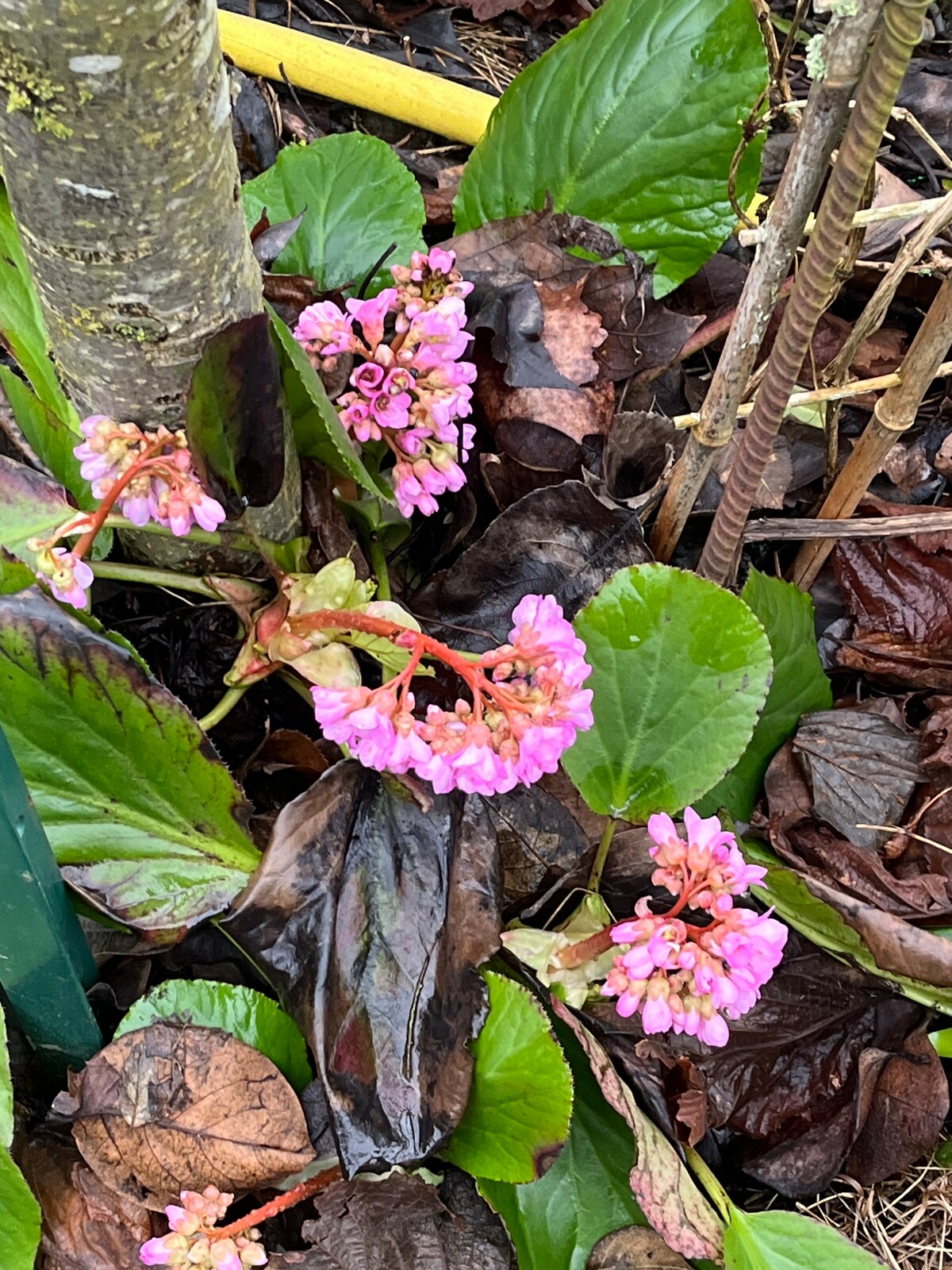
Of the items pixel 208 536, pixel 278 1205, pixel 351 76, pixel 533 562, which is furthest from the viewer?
pixel 351 76

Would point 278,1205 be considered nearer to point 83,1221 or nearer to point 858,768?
point 83,1221

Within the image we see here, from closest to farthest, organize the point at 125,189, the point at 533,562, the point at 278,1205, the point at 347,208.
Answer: the point at 125,189
the point at 278,1205
the point at 533,562
the point at 347,208

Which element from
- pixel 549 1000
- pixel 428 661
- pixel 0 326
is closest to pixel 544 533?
pixel 428 661

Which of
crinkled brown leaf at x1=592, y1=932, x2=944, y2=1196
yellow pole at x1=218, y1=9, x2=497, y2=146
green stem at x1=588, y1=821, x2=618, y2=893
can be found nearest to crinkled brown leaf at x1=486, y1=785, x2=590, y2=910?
green stem at x1=588, y1=821, x2=618, y2=893

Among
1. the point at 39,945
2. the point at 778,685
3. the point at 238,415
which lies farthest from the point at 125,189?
the point at 778,685

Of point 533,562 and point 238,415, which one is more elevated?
point 238,415

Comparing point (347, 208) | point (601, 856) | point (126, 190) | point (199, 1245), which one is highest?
point (126, 190)

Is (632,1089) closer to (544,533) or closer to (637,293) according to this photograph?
(544,533)

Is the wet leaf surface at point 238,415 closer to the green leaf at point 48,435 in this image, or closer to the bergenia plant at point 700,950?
the green leaf at point 48,435
